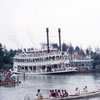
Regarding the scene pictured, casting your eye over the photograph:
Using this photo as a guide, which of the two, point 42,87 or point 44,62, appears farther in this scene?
point 44,62

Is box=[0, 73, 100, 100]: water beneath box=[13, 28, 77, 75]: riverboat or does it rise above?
beneath

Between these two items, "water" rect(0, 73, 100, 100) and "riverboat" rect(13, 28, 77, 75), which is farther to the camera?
"riverboat" rect(13, 28, 77, 75)

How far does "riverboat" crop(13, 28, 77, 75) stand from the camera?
244ft

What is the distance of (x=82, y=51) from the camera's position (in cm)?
12100

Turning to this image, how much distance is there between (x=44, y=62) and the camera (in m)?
76.0

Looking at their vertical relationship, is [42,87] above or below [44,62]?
below

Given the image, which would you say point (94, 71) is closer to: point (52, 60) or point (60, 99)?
point (52, 60)

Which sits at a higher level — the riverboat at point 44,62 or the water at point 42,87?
the riverboat at point 44,62

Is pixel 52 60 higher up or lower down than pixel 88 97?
higher up

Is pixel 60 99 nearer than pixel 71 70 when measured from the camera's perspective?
Yes

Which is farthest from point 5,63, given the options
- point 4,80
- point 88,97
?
point 88,97

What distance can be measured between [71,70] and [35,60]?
35.8 ft

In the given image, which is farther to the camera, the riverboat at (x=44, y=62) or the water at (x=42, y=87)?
the riverboat at (x=44, y=62)

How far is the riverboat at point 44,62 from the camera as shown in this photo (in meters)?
74.3
